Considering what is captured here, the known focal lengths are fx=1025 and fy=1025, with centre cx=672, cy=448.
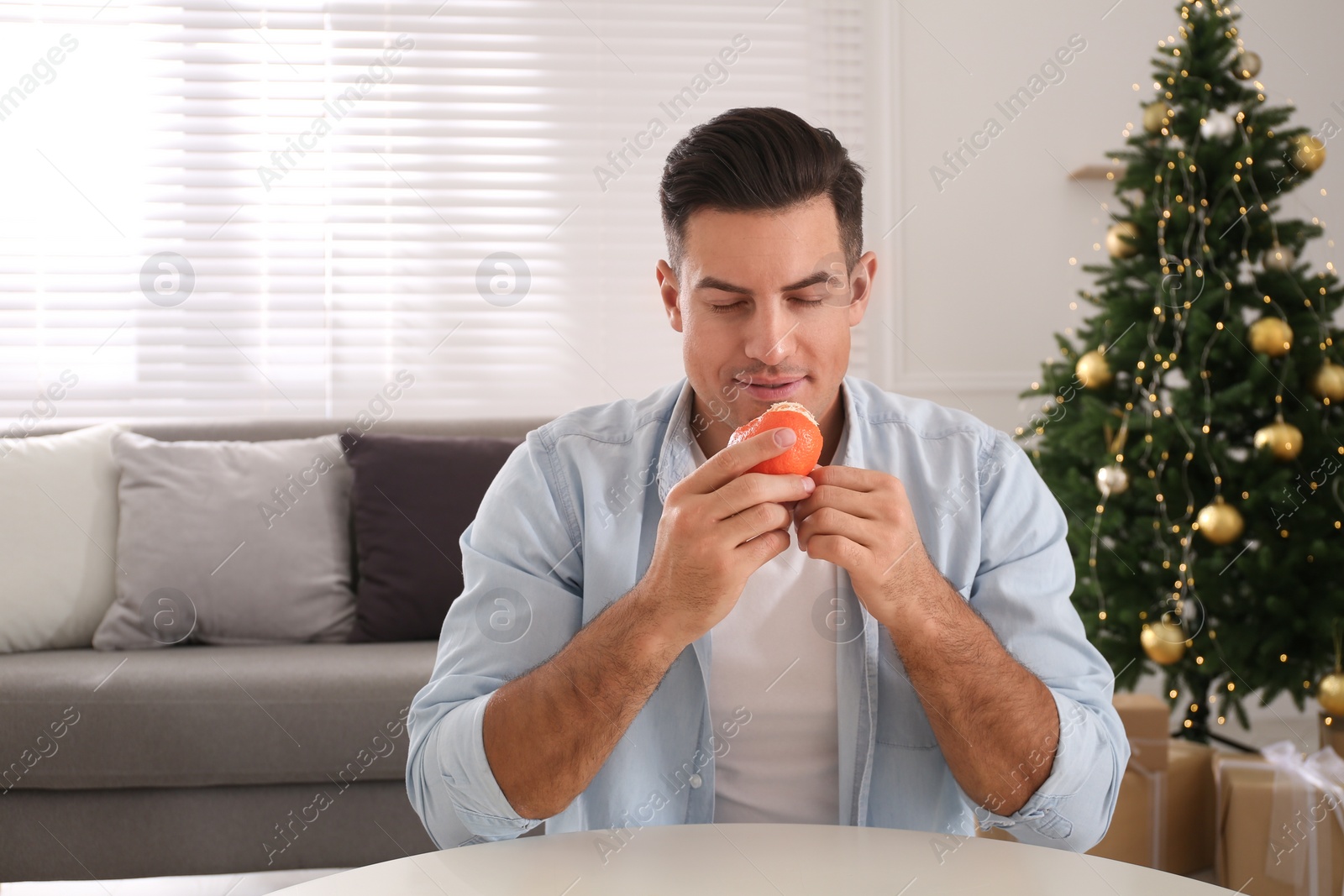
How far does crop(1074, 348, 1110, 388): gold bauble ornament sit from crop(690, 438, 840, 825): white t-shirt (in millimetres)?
1600

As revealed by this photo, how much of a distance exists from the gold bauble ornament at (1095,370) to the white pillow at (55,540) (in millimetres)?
2455

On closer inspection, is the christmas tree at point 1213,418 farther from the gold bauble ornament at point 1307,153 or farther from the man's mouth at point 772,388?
the man's mouth at point 772,388

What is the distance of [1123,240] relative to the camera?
102 inches

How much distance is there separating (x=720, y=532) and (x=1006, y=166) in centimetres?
292

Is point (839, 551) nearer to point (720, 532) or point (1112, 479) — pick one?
point (720, 532)

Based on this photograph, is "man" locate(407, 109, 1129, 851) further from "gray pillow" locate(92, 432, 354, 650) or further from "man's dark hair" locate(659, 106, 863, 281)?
"gray pillow" locate(92, 432, 354, 650)

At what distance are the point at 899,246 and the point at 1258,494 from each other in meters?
1.44

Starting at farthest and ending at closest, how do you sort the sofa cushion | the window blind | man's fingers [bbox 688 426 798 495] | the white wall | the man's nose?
the white wall < the window blind < the sofa cushion < the man's nose < man's fingers [bbox 688 426 798 495]

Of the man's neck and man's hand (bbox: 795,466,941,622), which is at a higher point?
the man's neck

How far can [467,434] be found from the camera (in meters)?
2.90

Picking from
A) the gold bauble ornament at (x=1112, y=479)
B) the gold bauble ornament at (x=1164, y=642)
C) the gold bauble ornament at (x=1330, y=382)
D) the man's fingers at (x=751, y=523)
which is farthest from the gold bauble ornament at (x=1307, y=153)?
the man's fingers at (x=751, y=523)

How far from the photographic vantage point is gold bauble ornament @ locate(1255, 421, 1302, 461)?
2.34 meters

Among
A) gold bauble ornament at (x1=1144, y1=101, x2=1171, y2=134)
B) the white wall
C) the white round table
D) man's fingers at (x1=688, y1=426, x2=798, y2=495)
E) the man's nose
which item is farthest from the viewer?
the white wall

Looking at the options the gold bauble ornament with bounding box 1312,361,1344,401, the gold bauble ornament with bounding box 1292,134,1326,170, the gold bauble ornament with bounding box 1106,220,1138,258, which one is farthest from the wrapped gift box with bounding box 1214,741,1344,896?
the gold bauble ornament with bounding box 1292,134,1326,170
